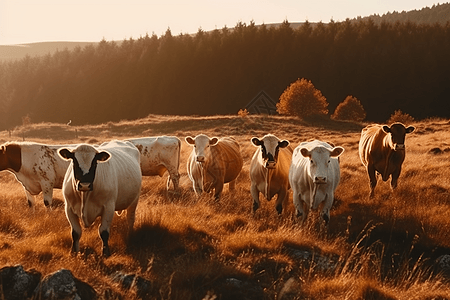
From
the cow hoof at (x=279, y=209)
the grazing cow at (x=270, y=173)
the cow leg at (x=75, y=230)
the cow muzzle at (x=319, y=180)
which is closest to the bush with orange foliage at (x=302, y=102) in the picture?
the grazing cow at (x=270, y=173)

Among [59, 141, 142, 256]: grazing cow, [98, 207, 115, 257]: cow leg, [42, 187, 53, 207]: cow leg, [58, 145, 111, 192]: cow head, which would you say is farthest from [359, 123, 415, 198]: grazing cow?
[42, 187, 53, 207]: cow leg

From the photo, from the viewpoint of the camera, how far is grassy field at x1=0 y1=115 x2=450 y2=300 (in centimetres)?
573

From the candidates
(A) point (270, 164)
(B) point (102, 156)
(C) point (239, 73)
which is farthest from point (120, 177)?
(C) point (239, 73)

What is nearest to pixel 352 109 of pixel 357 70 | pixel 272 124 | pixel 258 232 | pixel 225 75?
pixel 272 124

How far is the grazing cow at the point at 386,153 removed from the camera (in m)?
11.4

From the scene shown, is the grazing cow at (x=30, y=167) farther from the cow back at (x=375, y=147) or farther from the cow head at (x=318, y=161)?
the cow back at (x=375, y=147)

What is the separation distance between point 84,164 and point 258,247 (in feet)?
9.87

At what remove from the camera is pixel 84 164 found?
21.1 feet

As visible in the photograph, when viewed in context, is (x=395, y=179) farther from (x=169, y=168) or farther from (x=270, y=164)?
(x=169, y=168)

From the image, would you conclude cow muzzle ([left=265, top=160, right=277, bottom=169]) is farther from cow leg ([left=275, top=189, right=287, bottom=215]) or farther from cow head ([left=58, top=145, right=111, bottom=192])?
cow head ([left=58, top=145, right=111, bottom=192])

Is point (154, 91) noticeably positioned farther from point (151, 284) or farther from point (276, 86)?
point (151, 284)

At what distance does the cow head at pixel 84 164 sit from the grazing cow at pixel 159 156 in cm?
717

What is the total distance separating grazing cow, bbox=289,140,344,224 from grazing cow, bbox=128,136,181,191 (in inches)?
212

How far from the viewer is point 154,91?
3974 inches
